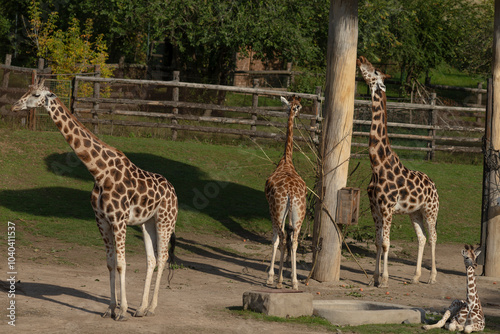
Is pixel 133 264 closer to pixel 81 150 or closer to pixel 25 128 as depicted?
pixel 81 150

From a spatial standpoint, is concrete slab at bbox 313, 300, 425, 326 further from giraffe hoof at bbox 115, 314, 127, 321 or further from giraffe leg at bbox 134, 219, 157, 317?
giraffe hoof at bbox 115, 314, 127, 321

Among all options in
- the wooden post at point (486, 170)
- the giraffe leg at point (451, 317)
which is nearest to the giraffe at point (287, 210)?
the giraffe leg at point (451, 317)

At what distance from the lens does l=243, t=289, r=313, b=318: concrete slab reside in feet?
26.6

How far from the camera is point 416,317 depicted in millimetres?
8250

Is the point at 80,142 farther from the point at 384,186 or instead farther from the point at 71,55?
the point at 71,55

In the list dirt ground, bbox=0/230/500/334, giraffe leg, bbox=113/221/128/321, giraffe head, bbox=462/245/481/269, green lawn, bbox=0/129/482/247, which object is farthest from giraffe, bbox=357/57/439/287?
giraffe leg, bbox=113/221/128/321

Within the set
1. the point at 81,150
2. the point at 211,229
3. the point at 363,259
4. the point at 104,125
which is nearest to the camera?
the point at 81,150

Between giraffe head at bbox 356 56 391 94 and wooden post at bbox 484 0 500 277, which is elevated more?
giraffe head at bbox 356 56 391 94

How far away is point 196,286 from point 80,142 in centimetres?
313

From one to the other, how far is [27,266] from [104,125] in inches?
392

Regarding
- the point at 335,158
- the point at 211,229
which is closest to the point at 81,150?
the point at 335,158

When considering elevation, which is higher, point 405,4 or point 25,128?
point 405,4

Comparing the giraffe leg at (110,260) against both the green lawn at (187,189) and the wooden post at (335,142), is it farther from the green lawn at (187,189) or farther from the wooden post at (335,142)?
the green lawn at (187,189)

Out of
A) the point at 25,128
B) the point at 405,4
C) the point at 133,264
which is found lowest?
the point at 133,264
